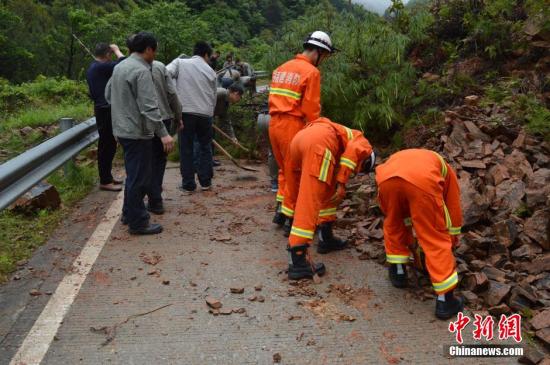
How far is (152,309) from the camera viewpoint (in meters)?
3.43

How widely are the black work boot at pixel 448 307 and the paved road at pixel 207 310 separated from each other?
66 millimetres

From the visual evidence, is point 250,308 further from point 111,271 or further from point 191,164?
point 191,164

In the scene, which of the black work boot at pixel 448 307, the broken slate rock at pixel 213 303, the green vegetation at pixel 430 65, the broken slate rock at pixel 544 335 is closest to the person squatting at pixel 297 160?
the black work boot at pixel 448 307

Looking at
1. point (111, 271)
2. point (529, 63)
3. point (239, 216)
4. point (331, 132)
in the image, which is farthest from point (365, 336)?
point (529, 63)

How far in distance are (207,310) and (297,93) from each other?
7.73 feet

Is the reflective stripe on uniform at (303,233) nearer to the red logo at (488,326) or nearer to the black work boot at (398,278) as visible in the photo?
the black work boot at (398,278)

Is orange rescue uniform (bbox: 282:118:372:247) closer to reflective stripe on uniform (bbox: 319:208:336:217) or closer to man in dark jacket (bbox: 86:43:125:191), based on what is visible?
reflective stripe on uniform (bbox: 319:208:336:217)

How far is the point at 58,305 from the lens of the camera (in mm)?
3420

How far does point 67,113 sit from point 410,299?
9.06 meters

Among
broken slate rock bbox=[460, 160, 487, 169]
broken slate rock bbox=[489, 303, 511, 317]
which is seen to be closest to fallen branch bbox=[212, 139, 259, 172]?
broken slate rock bbox=[460, 160, 487, 169]

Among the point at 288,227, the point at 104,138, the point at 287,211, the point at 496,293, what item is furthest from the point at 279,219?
the point at 104,138

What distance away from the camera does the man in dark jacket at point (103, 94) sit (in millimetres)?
6004

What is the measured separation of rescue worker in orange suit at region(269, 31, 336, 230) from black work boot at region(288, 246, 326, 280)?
43.7 inches

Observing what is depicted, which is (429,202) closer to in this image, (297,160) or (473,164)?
(297,160)
